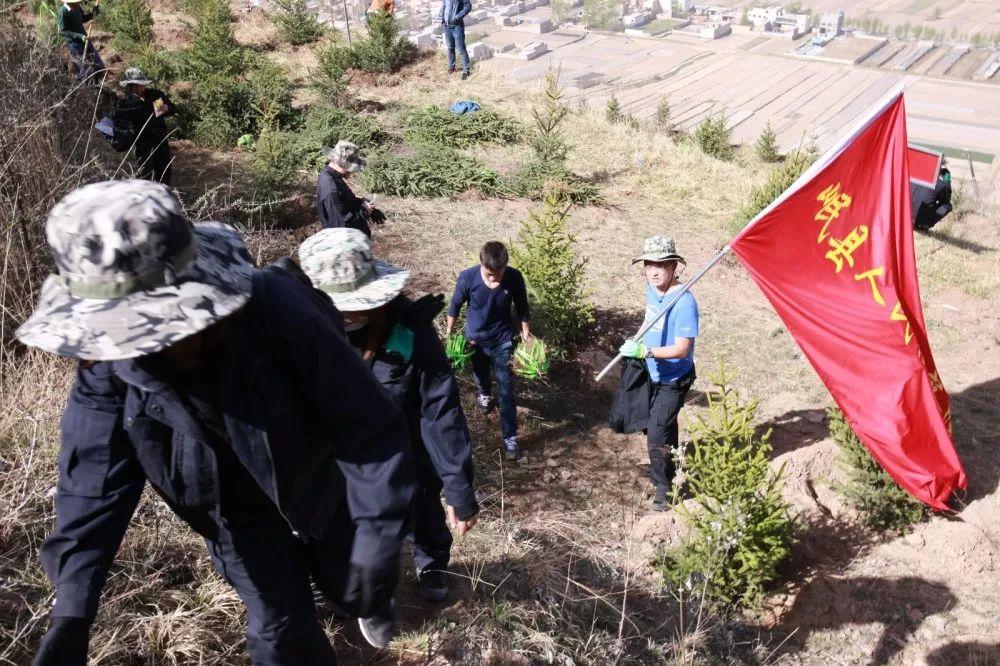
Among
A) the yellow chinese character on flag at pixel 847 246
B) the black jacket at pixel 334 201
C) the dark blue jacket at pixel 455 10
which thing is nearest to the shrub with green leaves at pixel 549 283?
the black jacket at pixel 334 201

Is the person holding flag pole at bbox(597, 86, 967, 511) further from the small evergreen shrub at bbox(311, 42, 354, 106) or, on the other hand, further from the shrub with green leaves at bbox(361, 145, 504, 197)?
the small evergreen shrub at bbox(311, 42, 354, 106)

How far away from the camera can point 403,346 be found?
8.23 ft

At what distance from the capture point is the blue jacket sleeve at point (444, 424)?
2.49 m

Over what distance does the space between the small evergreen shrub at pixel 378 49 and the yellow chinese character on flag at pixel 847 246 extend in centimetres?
1134

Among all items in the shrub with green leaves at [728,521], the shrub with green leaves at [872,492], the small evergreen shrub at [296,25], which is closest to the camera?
the shrub with green leaves at [728,521]

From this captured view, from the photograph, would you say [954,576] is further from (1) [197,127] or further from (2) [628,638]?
(1) [197,127]

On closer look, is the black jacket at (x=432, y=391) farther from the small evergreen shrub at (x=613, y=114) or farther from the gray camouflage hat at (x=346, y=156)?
the small evergreen shrub at (x=613, y=114)

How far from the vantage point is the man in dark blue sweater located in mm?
4547

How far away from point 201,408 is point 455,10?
40.3 ft

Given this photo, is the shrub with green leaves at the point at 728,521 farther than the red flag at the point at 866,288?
No

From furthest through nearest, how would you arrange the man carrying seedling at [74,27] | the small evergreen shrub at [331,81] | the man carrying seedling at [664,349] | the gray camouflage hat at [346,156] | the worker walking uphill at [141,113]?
the small evergreen shrub at [331,81] → the man carrying seedling at [74,27] → the worker walking uphill at [141,113] → the gray camouflage hat at [346,156] → the man carrying seedling at [664,349]

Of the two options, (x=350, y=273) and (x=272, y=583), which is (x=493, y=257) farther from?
(x=272, y=583)

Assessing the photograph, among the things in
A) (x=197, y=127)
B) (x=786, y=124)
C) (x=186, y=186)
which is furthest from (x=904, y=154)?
(x=786, y=124)

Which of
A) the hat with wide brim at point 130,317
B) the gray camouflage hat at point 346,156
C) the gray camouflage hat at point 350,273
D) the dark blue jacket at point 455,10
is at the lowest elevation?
the gray camouflage hat at point 346,156
